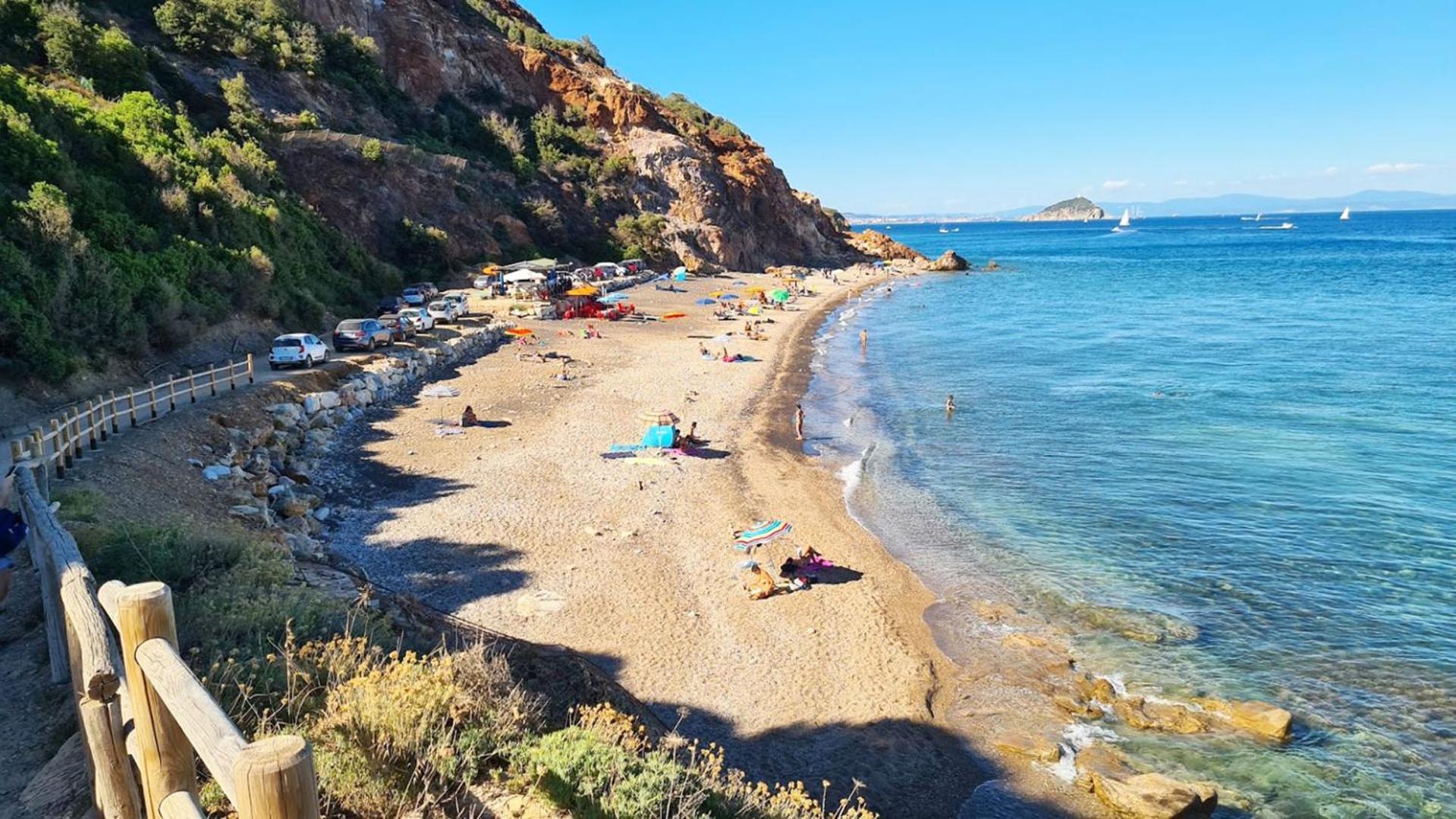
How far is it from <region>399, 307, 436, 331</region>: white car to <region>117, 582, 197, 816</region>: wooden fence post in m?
33.3

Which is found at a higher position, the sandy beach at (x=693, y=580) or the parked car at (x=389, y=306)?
the parked car at (x=389, y=306)

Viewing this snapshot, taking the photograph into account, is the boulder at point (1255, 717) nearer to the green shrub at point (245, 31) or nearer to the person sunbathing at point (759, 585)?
the person sunbathing at point (759, 585)

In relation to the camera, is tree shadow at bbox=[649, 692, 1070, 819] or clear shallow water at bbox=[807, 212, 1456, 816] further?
clear shallow water at bbox=[807, 212, 1456, 816]

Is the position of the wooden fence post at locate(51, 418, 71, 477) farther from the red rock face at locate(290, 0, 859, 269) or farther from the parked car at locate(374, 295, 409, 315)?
the red rock face at locate(290, 0, 859, 269)

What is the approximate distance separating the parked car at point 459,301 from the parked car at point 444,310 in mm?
162

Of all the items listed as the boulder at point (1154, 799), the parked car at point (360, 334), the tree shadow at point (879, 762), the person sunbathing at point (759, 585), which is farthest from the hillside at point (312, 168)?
the boulder at point (1154, 799)

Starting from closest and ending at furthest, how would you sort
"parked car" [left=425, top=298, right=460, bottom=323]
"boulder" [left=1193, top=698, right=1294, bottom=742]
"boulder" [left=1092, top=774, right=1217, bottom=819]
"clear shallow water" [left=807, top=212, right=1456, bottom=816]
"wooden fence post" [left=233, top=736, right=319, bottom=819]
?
"wooden fence post" [left=233, top=736, right=319, bottom=819] → "boulder" [left=1092, top=774, right=1217, bottom=819] → "boulder" [left=1193, top=698, right=1294, bottom=742] → "clear shallow water" [left=807, top=212, right=1456, bottom=816] → "parked car" [left=425, top=298, right=460, bottom=323]

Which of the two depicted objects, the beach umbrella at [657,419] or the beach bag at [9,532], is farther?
the beach umbrella at [657,419]

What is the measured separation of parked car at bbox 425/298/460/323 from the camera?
38.5m

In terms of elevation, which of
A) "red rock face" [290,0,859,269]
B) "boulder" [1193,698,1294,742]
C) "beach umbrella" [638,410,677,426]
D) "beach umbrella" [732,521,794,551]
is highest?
"red rock face" [290,0,859,269]

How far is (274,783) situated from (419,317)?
116 ft

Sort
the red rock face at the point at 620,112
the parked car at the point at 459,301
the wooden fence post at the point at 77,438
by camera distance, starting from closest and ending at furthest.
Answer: the wooden fence post at the point at 77,438, the parked car at the point at 459,301, the red rock face at the point at 620,112

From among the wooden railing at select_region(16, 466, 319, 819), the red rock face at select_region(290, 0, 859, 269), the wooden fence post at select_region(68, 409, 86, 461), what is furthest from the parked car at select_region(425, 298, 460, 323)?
the wooden railing at select_region(16, 466, 319, 819)

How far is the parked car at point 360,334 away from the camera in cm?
2953
